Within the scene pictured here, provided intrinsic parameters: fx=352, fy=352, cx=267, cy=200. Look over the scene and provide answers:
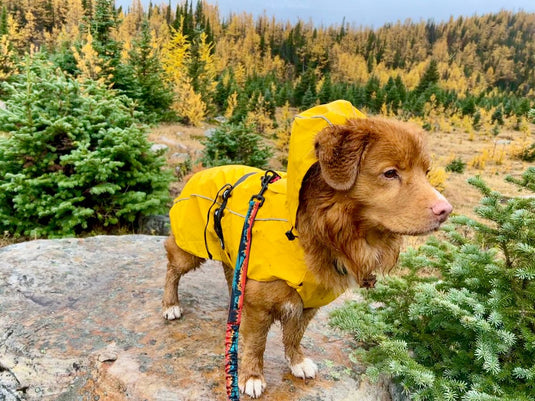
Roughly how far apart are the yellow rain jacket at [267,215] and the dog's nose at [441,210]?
0.70 metres

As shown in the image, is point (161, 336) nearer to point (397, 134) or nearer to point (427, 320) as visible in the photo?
point (427, 320)

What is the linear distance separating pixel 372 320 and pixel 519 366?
1.22 m

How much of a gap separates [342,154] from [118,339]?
264cm

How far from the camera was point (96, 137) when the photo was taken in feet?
22.8

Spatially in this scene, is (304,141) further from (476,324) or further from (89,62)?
(89,62)

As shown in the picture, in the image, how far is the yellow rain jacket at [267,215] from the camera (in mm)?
2154

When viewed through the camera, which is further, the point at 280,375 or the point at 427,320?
the point at 427,320

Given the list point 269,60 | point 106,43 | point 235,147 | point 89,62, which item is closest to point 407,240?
point 235,147

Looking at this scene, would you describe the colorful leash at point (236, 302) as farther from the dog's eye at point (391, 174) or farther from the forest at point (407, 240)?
the forest at point (407, 240)

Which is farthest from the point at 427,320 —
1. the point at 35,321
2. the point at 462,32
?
the point at 462,32

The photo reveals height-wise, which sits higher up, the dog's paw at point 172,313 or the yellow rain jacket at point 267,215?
the yellow rain jacket at point 267,215

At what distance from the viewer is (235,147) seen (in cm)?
1224

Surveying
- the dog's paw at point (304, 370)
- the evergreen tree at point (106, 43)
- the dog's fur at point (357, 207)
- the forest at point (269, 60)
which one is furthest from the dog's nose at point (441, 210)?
the evergreen tree at point (106, 43)

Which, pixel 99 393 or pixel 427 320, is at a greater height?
pixel 427 320
